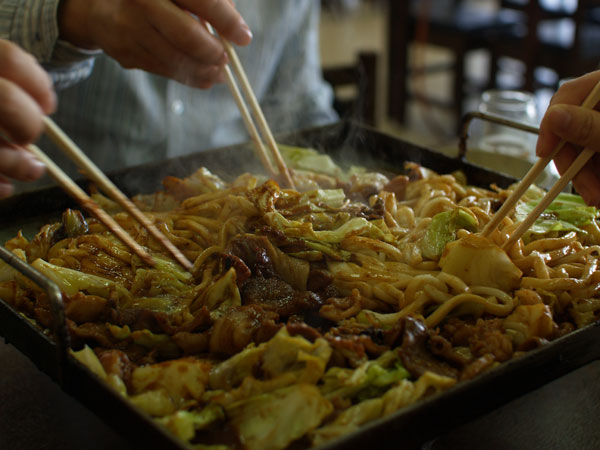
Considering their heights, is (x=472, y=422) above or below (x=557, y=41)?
below

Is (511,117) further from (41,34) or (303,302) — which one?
(41,34)

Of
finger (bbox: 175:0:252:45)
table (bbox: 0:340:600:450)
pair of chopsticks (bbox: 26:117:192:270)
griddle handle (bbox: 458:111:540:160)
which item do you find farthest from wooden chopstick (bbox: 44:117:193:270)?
griddle handle (bbox: 458:111:540:160)

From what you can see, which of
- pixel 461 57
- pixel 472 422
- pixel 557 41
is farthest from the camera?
pixel 461 57

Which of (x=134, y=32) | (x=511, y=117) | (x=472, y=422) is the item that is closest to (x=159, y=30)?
(x=134, y=32)

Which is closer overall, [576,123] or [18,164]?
[18,164]

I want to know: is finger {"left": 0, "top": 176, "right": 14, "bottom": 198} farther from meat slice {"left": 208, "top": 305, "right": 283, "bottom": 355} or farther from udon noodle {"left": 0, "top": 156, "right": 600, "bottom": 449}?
meat slice {"left": 208, "top": 305, "right": 283, "bottom": 355}

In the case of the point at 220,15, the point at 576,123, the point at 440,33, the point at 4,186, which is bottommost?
the point at 440,33

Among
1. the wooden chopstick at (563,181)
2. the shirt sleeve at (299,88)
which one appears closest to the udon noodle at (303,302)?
the wooden chopstick at (563,181)

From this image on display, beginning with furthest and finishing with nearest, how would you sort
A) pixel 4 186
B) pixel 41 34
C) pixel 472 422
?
pixel 41 34, pixel 472 422, pixel 4 186

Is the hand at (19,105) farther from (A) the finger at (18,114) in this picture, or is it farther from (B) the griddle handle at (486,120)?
(B) the griddle handle at (486,120)
